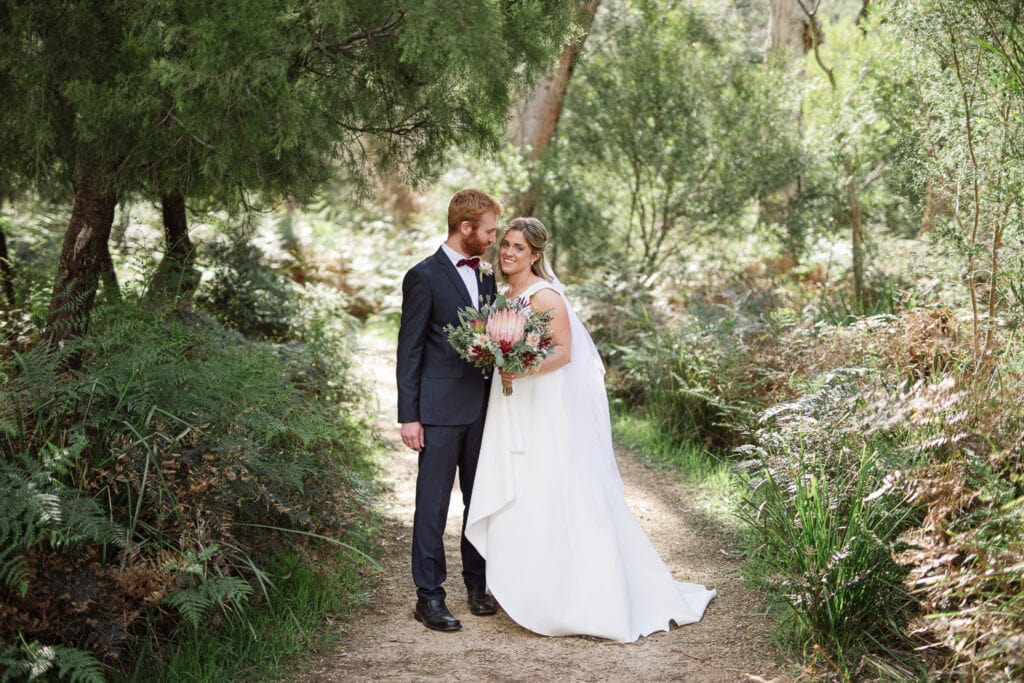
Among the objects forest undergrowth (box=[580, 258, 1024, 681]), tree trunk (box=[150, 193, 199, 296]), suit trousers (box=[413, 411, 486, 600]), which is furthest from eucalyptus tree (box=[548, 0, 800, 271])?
suit trousers (box=[413, 411, 486, 600])

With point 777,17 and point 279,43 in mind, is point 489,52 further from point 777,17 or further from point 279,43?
point 777,17

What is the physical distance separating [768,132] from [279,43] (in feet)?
25.7

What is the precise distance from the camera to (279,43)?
13.8 feet

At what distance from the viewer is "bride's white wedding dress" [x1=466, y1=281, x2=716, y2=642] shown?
4340 mm

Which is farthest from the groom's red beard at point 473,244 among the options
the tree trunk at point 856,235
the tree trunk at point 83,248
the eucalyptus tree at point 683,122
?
the eucalyptus tree at point 683,122


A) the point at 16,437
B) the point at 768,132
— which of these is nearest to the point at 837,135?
the point at 768,132

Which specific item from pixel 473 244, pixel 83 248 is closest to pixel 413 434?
pixel 473 244

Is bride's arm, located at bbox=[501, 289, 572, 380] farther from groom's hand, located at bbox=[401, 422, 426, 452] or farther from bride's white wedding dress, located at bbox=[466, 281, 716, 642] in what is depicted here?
groom's hand, located at bbox=[401, 422, 426, 452]

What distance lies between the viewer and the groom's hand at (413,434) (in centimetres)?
436

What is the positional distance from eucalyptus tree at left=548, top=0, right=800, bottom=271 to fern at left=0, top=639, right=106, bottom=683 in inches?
331

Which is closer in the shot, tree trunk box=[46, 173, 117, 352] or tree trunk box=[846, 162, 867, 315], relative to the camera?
tree trunk box=[46, 173, 117, 352]

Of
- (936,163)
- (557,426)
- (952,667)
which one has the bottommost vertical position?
(952,667)

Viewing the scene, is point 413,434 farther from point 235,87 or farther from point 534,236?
point 235,87

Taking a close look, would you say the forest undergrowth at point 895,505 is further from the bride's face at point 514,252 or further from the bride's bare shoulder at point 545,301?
the bride's face at point 514,252
